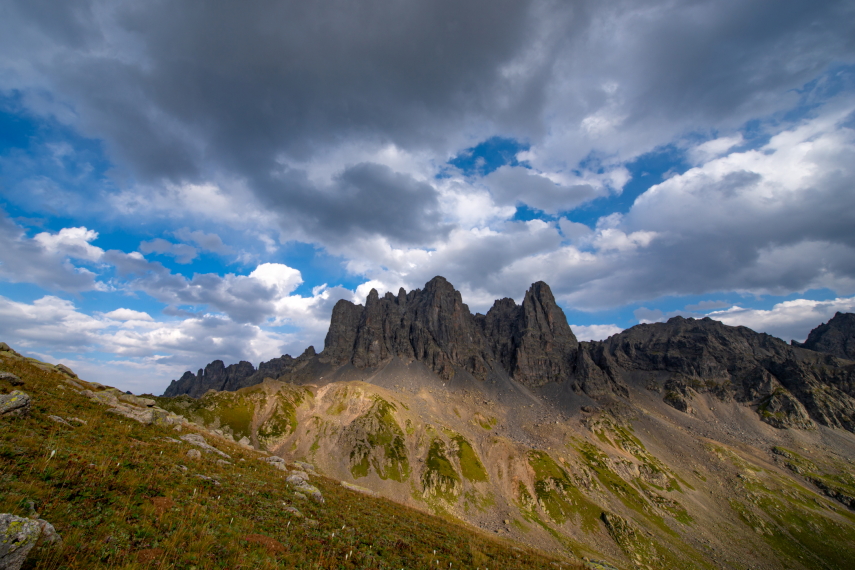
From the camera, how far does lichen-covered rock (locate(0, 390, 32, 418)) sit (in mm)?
18680

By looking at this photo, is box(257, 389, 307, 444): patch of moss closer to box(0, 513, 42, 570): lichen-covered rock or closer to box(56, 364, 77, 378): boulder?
box(56, 364, 77, 378): boulder

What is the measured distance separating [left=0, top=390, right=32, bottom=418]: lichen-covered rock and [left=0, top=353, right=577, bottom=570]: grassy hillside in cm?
53

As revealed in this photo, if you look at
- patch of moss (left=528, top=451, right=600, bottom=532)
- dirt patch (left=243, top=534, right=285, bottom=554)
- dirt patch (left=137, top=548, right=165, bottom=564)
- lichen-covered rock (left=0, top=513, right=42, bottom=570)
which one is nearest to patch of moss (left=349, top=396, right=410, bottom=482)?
patch of moss (left=528, top=451, right=600, bottom=532)

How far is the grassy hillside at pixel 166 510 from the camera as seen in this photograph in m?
12.2

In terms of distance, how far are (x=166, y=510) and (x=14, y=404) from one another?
1341 cm

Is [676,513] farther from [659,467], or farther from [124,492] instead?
[124,492]

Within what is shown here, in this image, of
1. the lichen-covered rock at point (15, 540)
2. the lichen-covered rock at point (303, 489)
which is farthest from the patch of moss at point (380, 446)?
the lichen-covered rock at point (15, 540)

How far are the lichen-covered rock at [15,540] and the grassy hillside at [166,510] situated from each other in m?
0.84

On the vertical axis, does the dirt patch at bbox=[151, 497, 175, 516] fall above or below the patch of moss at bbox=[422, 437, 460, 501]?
above

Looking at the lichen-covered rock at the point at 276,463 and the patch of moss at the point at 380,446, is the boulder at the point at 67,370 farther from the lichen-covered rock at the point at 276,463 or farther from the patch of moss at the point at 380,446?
the patch of moss at the point at 380,446

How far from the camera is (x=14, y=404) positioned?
1928 centimetres

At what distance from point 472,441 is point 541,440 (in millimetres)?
39512

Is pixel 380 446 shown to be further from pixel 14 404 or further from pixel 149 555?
pixel 149 555

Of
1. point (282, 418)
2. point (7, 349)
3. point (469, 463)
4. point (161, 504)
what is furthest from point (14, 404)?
point (469, 463)
